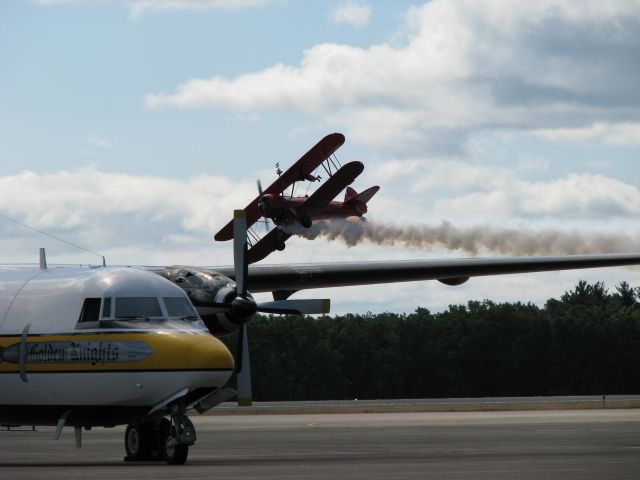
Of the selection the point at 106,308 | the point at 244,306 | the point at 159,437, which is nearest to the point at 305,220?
the point at 244,306

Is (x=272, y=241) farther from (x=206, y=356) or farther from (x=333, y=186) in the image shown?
(x=206, y=356)

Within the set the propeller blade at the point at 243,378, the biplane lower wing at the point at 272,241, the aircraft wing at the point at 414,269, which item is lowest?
the propeller blade at the point at 243,378

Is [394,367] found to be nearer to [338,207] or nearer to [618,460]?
[338,207]

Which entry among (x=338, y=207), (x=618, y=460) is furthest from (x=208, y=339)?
(x=338, y=207)

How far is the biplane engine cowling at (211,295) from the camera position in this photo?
2642 centimetres

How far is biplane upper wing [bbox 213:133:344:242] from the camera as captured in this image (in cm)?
6088

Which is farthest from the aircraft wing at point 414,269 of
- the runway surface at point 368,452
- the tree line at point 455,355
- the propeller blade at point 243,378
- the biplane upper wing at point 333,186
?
the tree line at point 455,355

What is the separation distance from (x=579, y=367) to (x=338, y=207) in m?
62.2

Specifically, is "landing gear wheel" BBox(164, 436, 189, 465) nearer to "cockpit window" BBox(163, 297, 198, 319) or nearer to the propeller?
"cockpit window" BBox(163, 297, 198, 319)

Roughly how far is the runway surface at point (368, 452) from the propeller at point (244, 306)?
1.49m

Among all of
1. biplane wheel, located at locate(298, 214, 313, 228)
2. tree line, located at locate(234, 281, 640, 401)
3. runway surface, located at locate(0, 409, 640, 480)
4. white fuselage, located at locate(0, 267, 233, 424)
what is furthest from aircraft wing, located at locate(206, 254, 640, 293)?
tree line, located at locate(234, 281, 640, 401)

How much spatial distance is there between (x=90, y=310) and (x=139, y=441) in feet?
8.19

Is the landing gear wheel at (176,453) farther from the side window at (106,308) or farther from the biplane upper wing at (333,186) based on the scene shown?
the biplane upper wing at (333,186)

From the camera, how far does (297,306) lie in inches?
1129
